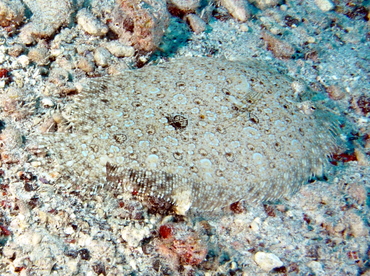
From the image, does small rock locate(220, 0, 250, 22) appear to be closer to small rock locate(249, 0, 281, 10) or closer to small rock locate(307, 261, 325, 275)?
small rock locate(249, 0, 281, 10)

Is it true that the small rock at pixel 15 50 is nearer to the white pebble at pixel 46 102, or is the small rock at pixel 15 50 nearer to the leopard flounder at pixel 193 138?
the white pebble at pixel 46 102

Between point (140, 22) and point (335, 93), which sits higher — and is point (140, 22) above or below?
above

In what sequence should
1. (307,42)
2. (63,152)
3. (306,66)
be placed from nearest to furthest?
(63,152) → (306,66) → (307,42)

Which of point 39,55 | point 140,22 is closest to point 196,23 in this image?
point 140,22

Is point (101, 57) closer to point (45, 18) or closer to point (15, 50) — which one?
point (45, 18)

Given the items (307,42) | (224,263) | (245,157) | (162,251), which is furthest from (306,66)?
(162,251)

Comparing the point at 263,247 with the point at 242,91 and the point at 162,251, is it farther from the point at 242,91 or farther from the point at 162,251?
the point at 242,91
